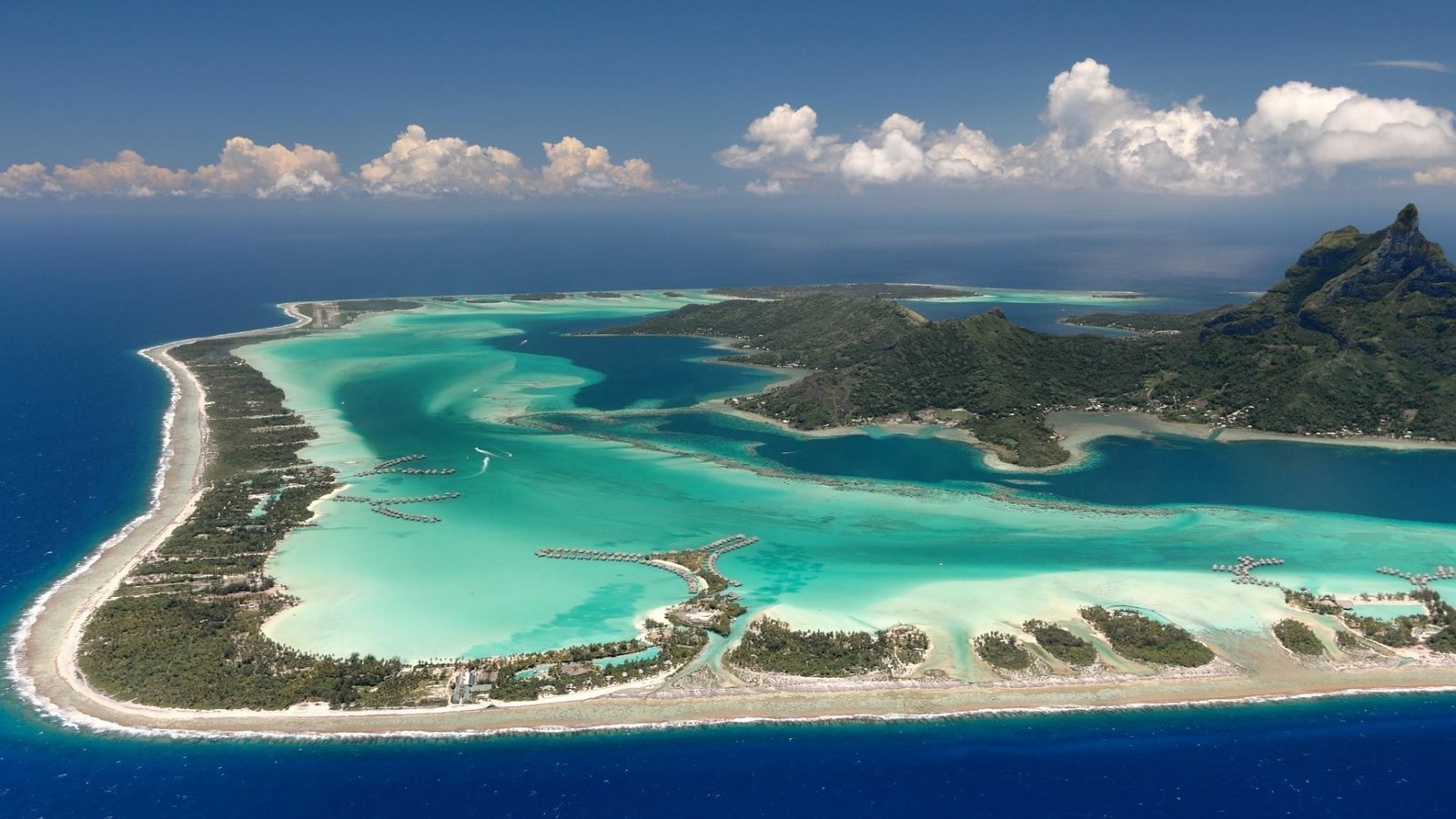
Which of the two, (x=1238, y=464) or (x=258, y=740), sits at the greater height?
(x=1238, y=464)

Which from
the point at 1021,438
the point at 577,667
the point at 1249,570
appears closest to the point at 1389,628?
the point at 1249,570

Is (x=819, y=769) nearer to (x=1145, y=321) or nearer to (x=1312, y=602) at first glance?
(x=1312, y=602)

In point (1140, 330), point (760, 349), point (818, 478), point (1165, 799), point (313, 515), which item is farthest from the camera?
point (1140, 330)

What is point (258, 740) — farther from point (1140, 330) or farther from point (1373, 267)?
point (1140, 330)

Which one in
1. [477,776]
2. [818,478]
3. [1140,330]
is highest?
[1140,330]

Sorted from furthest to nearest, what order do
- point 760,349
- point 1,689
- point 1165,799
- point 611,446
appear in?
point 760,349 → point 611,446 → point 1,689 → point 1165,799

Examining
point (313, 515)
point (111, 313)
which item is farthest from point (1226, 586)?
point (111, 313)

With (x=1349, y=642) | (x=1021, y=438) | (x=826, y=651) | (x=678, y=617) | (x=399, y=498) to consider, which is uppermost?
(x=1021, y=438)
